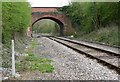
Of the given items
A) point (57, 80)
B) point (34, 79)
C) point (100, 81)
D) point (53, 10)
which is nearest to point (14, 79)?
point (34, 79)

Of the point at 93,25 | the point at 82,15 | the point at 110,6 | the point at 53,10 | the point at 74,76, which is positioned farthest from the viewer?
the point at 53,10

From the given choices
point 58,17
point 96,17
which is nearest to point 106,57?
point 96,17

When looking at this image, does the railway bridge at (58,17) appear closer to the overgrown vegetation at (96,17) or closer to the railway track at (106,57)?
the overgrown vegetation at (96,17)

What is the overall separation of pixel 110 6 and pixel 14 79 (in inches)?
963

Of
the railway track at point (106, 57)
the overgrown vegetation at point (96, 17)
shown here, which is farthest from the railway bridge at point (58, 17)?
the railway track at point (106, 57)

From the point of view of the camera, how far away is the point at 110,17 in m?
A: 32.0

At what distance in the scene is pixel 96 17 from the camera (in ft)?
119

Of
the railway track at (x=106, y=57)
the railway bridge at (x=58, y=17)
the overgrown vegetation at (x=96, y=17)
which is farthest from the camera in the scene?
the railway bridge at (x=58, y=17)

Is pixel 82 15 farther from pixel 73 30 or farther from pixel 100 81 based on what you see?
pixel 100 81

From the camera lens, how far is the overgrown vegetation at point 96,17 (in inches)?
1132

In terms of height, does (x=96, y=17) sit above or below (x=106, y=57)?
above

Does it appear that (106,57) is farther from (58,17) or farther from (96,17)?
(58,17)

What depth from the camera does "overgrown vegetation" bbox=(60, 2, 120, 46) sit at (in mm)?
28756

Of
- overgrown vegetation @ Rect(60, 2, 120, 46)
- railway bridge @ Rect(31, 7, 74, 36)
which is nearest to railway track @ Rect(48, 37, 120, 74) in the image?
overgrown vegetation @ Rect(60, 2, 120, 46)
